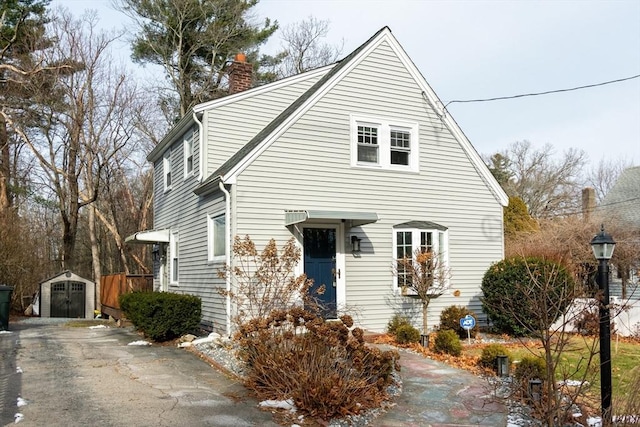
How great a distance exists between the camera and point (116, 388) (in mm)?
7680

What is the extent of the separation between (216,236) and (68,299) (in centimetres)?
1435

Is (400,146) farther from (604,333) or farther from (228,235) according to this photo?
(604,333)

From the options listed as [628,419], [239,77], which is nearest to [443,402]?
[628,419]

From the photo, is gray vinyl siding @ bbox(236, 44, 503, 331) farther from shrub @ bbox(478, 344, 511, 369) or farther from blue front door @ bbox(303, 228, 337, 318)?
shrub @ bbox(478, 344, 511, 369)

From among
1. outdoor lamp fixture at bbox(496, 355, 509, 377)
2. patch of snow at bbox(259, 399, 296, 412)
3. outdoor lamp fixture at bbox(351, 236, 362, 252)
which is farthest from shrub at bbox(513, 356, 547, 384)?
outdoor lamp fixture at bbox(351, 236, 362, 252)

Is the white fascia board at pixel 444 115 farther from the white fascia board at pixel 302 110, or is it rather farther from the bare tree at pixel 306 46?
the bare tree at pixel 306 46

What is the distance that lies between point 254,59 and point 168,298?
1914cm

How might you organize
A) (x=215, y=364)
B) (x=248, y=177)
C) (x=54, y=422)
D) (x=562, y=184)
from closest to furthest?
1. (x=54, y=422)
2. (x=215, y=364)
3. (x=248, y=177)
4. (x=562, y=184)

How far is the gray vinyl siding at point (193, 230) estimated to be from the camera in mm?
12461

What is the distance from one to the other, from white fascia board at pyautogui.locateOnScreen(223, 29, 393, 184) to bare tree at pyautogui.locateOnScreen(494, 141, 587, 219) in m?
28.0

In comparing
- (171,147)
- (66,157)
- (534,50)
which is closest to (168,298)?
(171,147)

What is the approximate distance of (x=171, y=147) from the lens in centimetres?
1666

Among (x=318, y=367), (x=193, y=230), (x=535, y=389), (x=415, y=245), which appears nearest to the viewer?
(x=535, y=389)

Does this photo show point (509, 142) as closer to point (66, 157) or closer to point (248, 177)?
point (66, 157)
